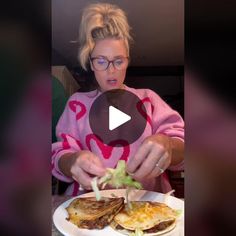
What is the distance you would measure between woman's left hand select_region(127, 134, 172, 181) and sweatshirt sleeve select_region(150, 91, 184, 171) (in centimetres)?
2

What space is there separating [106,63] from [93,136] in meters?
0.17

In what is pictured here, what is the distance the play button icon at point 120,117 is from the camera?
705 millimetres

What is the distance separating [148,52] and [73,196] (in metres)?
0.37

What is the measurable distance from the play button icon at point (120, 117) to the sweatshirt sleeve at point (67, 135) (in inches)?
2.2

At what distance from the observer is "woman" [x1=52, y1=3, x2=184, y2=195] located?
685 mm

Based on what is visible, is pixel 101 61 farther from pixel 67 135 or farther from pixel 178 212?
pixel 178 212

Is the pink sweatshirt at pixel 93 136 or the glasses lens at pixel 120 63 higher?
the glasses lens at pixel 120 63

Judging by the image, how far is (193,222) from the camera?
2.35 ft

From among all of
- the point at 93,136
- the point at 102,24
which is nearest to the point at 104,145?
the point at 93,136

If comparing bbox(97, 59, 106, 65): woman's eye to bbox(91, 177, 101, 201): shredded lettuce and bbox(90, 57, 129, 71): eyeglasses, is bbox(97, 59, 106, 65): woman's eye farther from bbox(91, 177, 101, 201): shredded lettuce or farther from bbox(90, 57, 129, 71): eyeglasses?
bbox(91, 177, 101, 201): shredded lettuce

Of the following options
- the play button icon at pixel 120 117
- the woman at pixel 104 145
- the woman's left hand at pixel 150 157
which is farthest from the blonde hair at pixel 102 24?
the woman's left hand at pixel 150 157

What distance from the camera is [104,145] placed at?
2.33 feet

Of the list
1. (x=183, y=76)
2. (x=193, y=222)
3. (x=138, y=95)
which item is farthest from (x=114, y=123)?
(x=193, y=222)

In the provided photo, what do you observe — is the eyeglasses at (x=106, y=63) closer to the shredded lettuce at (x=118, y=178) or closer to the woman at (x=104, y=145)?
the woman at (x=104, y=145)
